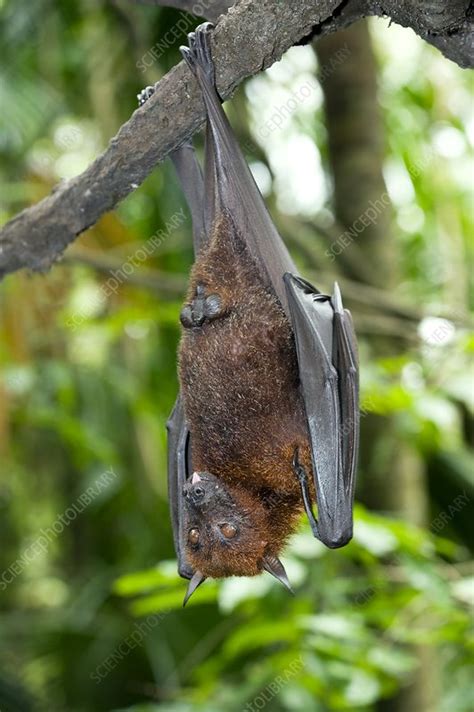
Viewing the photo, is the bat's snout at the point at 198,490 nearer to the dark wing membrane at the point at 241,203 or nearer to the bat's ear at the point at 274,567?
the bat's ear at the point at 274,567

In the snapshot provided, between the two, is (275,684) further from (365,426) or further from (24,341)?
(24,341)

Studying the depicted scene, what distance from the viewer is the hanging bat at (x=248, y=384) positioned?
3.00 metres

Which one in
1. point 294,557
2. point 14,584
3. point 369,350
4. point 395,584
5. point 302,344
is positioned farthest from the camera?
point 14,584

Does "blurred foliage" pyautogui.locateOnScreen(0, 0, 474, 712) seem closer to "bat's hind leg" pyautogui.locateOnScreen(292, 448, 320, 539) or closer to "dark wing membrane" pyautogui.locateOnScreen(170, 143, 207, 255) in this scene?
"bat's hind leg" pyautogui.locateOnScreen(292, 448, 320, 539)

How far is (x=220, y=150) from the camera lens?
2.95 metres

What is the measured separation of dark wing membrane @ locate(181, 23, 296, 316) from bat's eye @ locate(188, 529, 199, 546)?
895 mm

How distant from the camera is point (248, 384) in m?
3.06

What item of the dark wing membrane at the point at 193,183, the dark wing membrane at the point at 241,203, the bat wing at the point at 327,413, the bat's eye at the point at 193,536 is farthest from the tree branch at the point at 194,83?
the bat's eye at the point at 193,536

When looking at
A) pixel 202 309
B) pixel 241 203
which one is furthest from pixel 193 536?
pixel 241 203

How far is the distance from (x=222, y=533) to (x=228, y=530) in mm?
44

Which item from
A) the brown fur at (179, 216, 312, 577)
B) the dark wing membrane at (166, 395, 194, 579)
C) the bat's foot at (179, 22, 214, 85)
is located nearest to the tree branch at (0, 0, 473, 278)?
the bat's foot at (179, 22, 214, 85)

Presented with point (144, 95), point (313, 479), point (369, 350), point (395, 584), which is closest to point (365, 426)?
point (369, 350)

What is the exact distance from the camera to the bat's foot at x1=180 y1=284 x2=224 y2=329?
3.09 meters

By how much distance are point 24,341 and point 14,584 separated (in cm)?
751
